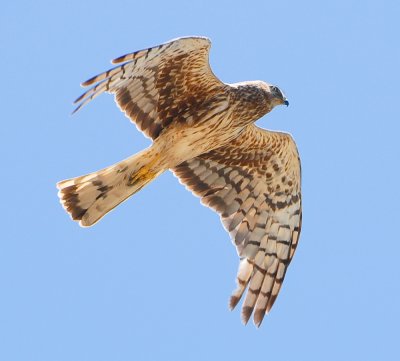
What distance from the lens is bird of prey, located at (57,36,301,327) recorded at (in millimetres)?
10836

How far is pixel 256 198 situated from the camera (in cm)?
1230

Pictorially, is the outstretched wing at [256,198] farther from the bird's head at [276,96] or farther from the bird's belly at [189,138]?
the bird's belly at [189,138]

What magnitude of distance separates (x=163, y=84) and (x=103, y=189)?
120cm

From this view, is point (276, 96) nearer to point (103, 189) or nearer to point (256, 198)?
point (256, 198)

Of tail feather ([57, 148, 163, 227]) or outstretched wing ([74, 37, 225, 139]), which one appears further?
tail feather ([57, 148, 163, 227])

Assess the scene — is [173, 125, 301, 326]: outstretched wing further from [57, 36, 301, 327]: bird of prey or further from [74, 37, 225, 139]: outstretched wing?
[74, 37, 225, 139]: outstretched wing

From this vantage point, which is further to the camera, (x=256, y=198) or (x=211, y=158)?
(x=256, y=198)

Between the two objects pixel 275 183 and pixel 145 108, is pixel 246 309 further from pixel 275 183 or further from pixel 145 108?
pixel 145 108

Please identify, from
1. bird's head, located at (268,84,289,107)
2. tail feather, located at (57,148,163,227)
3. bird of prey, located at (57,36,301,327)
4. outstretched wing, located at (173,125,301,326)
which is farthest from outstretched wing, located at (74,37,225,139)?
outstretched wing, located at (173,125,301,326)

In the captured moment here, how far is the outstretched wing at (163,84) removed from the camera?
413 inches

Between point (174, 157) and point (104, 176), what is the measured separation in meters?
0.75

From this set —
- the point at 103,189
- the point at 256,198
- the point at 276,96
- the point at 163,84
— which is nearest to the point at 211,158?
the point at 256,198

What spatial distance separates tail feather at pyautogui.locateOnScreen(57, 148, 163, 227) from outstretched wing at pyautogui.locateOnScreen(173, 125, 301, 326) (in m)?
1.02

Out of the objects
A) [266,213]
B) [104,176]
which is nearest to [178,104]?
[104,176]
